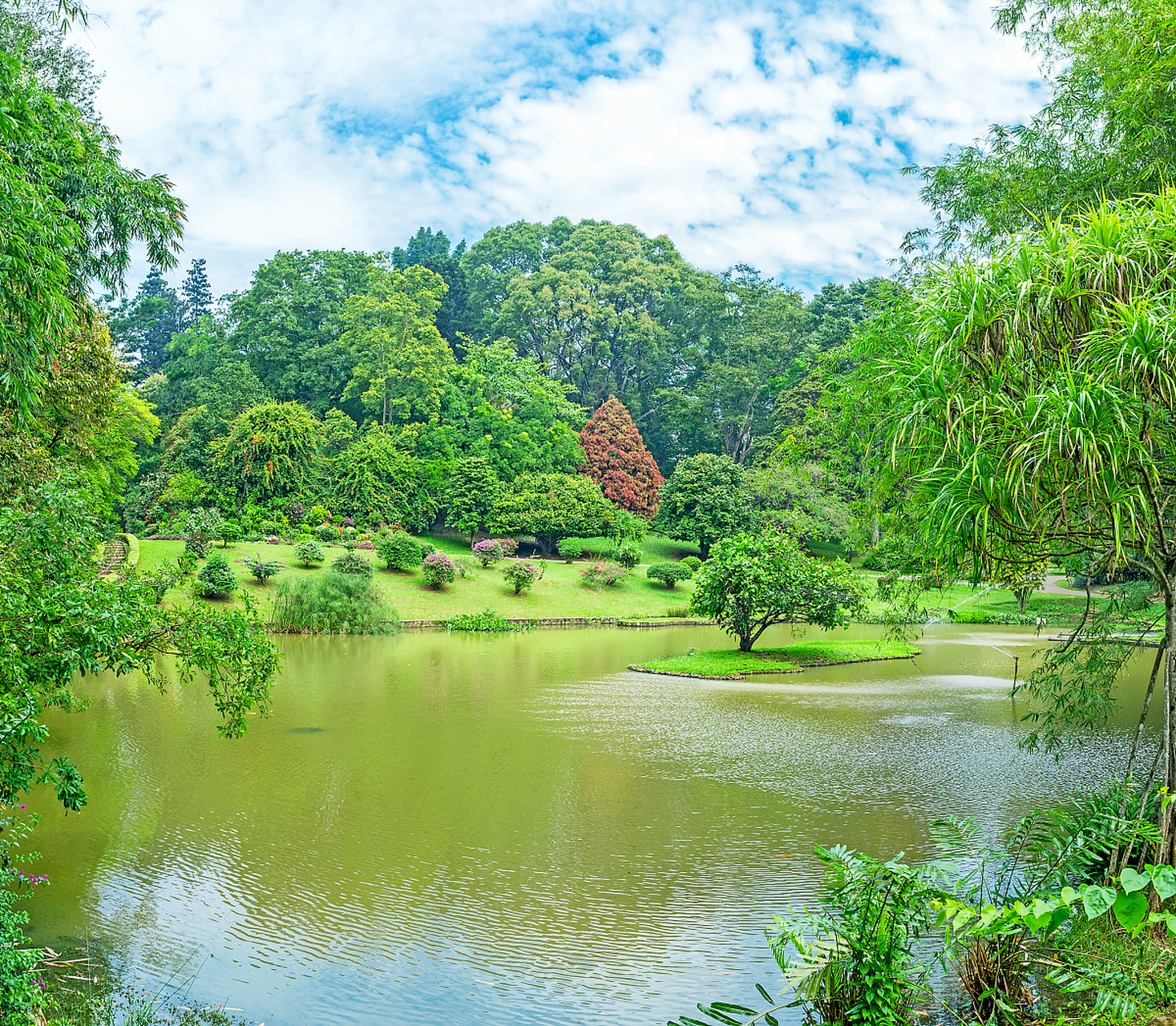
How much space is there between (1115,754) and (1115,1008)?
24.0ft

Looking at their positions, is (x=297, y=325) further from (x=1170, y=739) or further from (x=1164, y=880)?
(x=1164, y=880)

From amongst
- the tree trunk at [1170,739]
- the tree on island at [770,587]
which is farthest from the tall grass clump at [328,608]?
the tree trunk at [1170,739]

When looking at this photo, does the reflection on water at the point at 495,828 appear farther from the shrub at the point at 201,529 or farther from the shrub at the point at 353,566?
the shrub at the point at 201,529

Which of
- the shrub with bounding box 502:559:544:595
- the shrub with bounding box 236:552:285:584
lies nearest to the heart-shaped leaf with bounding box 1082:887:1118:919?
the shrub with bounding box 236:552:285:584

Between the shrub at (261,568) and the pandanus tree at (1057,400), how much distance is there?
2039 centimetres

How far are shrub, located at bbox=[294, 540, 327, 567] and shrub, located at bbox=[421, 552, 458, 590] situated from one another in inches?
115

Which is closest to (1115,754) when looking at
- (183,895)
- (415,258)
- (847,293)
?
(183,895)

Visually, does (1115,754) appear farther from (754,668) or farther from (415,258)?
(415,258)

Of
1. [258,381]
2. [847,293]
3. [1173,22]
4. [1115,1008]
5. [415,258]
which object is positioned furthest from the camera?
[415,258]

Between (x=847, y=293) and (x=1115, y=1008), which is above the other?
(x=847, y=293)

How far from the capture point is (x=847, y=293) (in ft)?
152

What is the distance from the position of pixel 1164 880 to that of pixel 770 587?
13034 millimetres

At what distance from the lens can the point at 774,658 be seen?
55.4ft

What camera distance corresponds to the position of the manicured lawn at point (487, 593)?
928 inches
